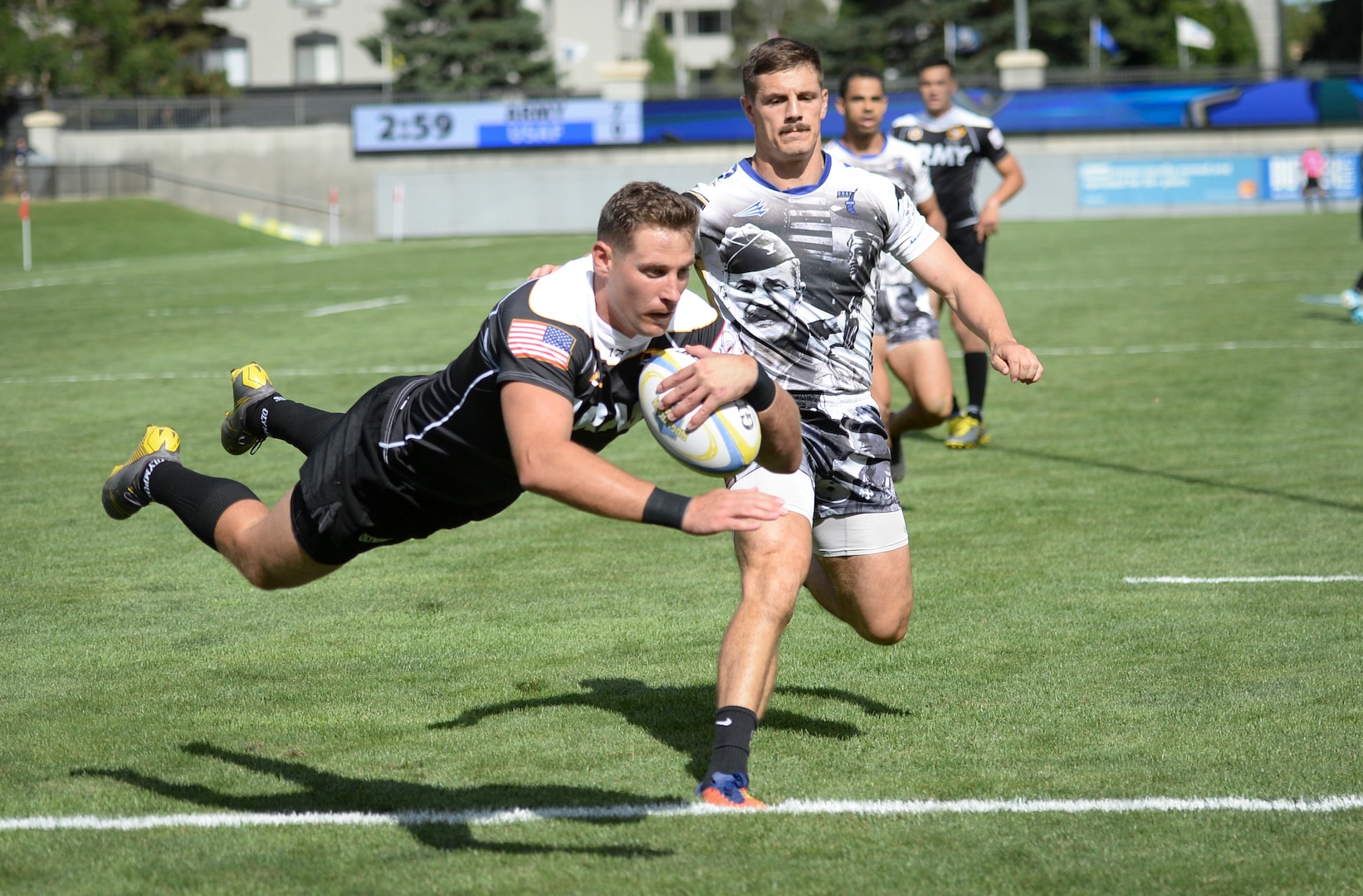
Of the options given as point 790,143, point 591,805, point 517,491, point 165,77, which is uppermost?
point 165,77

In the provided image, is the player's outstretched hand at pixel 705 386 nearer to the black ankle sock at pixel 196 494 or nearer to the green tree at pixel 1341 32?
the black ankle sock at pixel 196 494

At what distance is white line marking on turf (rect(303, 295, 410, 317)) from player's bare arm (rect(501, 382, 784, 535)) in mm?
17869

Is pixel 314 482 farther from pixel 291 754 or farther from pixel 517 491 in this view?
pixel 291 754

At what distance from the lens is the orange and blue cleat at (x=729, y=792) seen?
4379mm

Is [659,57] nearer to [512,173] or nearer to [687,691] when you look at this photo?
[512,173]

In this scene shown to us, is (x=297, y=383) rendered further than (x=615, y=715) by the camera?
Yes

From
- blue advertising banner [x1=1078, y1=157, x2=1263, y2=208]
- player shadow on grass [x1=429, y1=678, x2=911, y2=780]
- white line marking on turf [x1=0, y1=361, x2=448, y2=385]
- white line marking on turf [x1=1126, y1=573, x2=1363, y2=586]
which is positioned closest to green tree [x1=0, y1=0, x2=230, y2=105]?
blue advertising banner [x1=1078, y1=157, x2=1263, y2=208]

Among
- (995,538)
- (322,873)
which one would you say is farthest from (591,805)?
(995,538)

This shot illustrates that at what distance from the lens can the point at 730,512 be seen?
11.9 ft

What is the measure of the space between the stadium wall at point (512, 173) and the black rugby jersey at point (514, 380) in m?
44.4

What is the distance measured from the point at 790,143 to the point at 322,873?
2731 mm

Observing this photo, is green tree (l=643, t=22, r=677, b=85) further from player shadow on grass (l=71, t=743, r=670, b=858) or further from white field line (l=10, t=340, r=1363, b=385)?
player shadow on grass (l=71, t=743, r=670, b=858)

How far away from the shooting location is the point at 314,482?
4730 millimetres

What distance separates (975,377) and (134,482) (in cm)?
731
